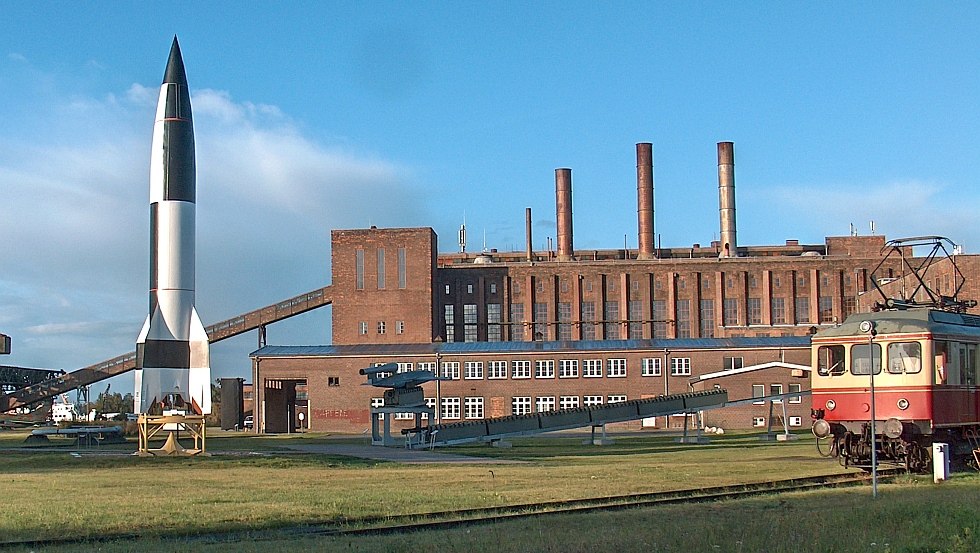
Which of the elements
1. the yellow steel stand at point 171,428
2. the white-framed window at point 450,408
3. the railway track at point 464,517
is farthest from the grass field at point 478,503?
the white-framed window at point 450,408

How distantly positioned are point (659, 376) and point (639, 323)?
23.6 meters

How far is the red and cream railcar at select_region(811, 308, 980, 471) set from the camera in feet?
83.3

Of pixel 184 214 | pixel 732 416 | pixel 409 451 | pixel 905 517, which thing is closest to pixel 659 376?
pixel 732 416

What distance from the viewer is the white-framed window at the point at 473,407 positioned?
71.3m

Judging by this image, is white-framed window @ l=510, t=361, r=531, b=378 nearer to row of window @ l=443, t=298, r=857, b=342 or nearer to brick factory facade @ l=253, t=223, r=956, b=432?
brick factory facade @ l=253, t=223, r=956, b=432

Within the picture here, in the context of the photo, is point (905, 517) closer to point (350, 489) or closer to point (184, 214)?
point (350, 489)

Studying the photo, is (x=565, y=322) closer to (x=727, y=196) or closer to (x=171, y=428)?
(x=727, y=196)

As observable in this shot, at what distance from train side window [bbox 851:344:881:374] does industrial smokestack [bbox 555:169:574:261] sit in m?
68.8

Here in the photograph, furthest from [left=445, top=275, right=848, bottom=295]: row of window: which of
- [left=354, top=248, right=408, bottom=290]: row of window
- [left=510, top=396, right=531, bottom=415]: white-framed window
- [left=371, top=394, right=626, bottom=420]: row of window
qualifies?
[left=510, top=396, right=531, bottom=415]: white-framed window

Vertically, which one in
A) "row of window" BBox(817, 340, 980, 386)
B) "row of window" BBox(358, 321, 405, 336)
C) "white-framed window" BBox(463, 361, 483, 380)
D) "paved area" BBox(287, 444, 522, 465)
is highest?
"row of window" BBox(358, 321, 405, 336)

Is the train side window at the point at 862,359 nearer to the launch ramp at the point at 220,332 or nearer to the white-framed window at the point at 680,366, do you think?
the white-framed window at the point at 680,366

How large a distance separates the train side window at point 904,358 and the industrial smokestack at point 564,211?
69.4 metres

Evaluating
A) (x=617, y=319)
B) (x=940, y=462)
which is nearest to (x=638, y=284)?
(x=617, y=319)

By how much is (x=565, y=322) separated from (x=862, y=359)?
68.5m
